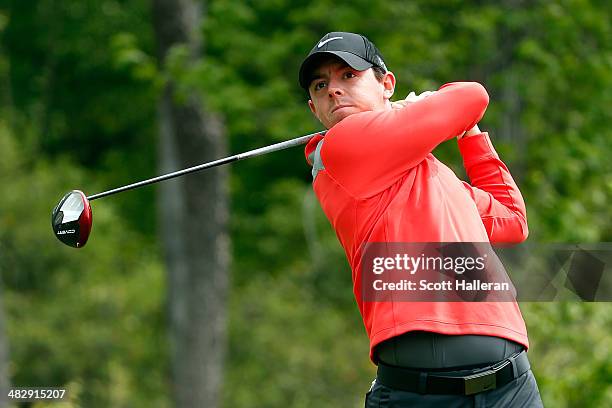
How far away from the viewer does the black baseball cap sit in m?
2.95

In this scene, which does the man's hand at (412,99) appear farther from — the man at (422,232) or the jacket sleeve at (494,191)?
the jacket sleeve at (494,191)

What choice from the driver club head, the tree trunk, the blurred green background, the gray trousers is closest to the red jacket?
the gray trousers

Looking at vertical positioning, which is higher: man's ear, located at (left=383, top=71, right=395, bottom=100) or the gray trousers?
man's ear, located at (left=383, top=71, right=395, bottom=100)

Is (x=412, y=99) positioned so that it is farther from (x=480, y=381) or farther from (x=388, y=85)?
(x=480, y=381)

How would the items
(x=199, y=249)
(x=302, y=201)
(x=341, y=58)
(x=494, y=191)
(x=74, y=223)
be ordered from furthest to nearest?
(x=302, y=201) → (x=199, y=249) → (x=74, y=223) → (x=494, y=191) → (x=341, y=58)

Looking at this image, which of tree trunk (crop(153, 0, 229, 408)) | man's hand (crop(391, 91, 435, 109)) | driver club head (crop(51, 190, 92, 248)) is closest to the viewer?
man's hand (crop(391, 91, 435, 109))

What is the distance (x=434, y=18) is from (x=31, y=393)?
755cm

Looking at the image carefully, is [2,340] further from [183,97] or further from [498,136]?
[498,136]

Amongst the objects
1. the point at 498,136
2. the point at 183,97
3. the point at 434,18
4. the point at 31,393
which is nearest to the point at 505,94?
the point at 498,136

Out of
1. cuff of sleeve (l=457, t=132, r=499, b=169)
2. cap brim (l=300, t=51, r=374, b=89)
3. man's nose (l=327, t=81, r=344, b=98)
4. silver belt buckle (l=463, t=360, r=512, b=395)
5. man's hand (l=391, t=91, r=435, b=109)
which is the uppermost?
cap brim (l=300, t=51, r=374, b=89)

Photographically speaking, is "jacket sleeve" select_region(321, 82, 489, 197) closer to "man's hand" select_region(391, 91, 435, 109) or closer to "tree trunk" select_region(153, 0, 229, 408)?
"man's hand" select_region(391, 91, 435, 109)

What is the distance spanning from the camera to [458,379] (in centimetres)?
272

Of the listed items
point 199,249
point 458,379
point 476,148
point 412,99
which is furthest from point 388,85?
point 199,249

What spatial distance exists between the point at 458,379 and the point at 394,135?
619 mm
